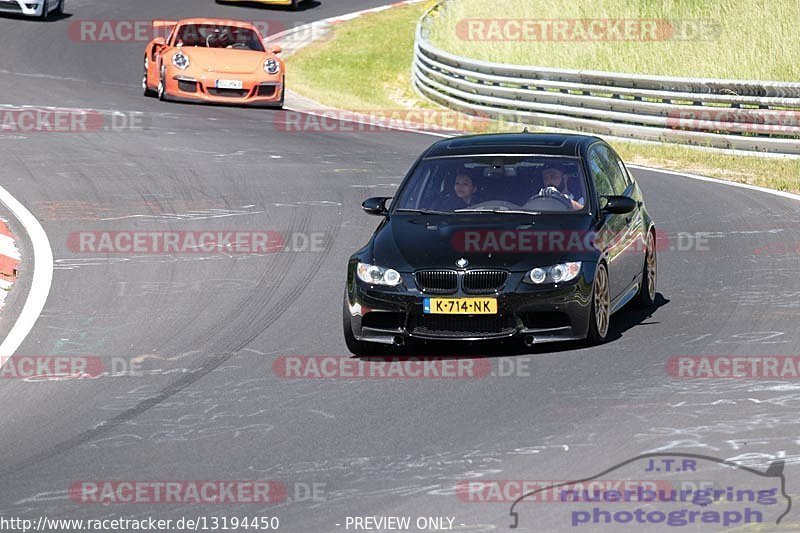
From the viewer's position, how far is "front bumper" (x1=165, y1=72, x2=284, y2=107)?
25.2 meters

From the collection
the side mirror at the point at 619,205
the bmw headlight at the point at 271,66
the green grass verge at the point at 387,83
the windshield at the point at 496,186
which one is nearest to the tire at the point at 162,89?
the bmw headlight at the point at 271,66

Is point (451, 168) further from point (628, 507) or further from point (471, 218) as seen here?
point (628, 507)

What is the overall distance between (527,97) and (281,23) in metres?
15.1

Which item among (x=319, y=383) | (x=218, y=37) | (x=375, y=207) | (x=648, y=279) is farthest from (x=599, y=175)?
(x=218, y=37)

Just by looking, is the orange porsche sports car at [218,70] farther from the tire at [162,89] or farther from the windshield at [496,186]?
the windshield at [496,186]

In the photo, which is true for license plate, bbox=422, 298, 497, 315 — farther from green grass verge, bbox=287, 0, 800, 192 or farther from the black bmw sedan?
green grass verge, bbox=287, 0, 800, 192

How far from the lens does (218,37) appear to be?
86.0 feet

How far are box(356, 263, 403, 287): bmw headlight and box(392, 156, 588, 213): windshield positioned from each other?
3.14ft

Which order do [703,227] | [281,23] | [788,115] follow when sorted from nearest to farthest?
1. [703,227]
2. [788,115]
3. [281,23]

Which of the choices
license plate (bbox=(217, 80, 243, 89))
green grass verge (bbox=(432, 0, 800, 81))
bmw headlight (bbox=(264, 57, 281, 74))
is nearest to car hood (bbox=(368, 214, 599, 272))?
license plate (bbox=(217, 80, 243, 89))

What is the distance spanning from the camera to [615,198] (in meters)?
11.0

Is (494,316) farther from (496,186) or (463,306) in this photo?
(496,186)

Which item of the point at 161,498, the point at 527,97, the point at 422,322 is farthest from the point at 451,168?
the point at 527,97

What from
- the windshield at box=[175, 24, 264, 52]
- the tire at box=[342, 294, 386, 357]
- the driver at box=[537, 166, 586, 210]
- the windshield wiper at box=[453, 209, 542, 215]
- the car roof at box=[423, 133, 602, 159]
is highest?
the car roof at box=[423, 133, 602, 159]
